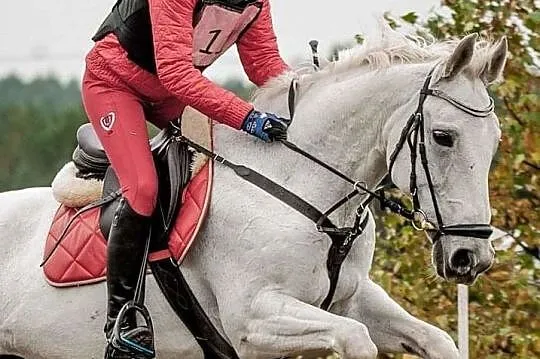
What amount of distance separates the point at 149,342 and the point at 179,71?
112 centimetres

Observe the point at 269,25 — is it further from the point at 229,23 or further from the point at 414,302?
the point at 414,302

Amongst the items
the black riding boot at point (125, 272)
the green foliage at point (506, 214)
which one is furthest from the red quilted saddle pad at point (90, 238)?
the green foliage at point (506, 214)

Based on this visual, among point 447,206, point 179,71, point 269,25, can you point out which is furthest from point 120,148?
point 447,206

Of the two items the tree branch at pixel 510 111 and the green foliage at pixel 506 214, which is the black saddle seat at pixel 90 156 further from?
the tree branch at pixel 510 111

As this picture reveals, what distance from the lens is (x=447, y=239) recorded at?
5129 mm

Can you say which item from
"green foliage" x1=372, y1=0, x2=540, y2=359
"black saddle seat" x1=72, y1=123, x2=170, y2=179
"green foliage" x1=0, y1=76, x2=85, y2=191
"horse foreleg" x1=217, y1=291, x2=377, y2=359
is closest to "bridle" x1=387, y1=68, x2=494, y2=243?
"horse foreleg" x1=217, y1=291, x2=377, y2=359

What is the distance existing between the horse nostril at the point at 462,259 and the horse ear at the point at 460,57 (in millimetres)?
658

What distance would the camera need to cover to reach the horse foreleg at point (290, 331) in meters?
5.20

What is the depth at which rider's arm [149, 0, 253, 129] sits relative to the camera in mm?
5438

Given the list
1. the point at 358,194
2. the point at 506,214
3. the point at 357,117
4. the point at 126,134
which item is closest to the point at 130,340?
the point at 126,134

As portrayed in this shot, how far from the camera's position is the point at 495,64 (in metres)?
5.30

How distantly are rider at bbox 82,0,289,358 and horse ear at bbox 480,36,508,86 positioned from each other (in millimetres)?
837

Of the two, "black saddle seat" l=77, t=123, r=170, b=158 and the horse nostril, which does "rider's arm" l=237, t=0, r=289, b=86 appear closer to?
"black saddle seat" l=77, t=123, r=170, b=158

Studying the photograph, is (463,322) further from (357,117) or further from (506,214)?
(357,117)
